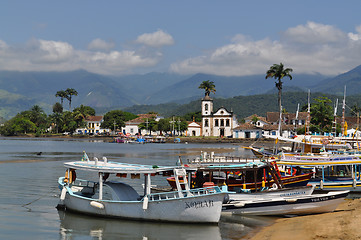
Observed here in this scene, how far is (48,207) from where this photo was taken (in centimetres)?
2550

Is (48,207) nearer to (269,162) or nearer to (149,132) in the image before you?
(269,162)

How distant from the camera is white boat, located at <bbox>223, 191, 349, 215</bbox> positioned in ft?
73.2

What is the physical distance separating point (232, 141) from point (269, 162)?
103385mm

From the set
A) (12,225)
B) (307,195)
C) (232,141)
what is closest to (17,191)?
(12,225)

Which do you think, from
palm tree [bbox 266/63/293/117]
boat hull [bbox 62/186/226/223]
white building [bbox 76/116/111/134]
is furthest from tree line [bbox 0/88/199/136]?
boat hull [bbox 62/186/226/223]

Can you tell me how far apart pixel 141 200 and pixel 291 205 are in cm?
781

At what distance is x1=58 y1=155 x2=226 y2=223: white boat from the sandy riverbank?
2469 mm

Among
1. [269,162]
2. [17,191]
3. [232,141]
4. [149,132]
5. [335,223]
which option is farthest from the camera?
[149,132]

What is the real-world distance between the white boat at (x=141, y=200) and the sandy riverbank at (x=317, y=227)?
8.10 feet

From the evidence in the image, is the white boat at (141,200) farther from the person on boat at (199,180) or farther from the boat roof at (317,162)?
the boat roof at (317,162)

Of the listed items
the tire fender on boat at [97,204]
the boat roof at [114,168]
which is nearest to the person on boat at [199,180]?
the boat roof at [114,168]

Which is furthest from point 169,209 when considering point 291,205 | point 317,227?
point 317,227

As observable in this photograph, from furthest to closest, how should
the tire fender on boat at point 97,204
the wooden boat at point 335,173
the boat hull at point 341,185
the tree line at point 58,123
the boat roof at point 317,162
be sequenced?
the tree line at point 58,123 → the boat hull at point 341,185 → the wooden boat at point 335,173 → the boat roof at point 317,162 → the tire fender on boat at point 97,204

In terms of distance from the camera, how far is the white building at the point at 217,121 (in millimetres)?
145500
